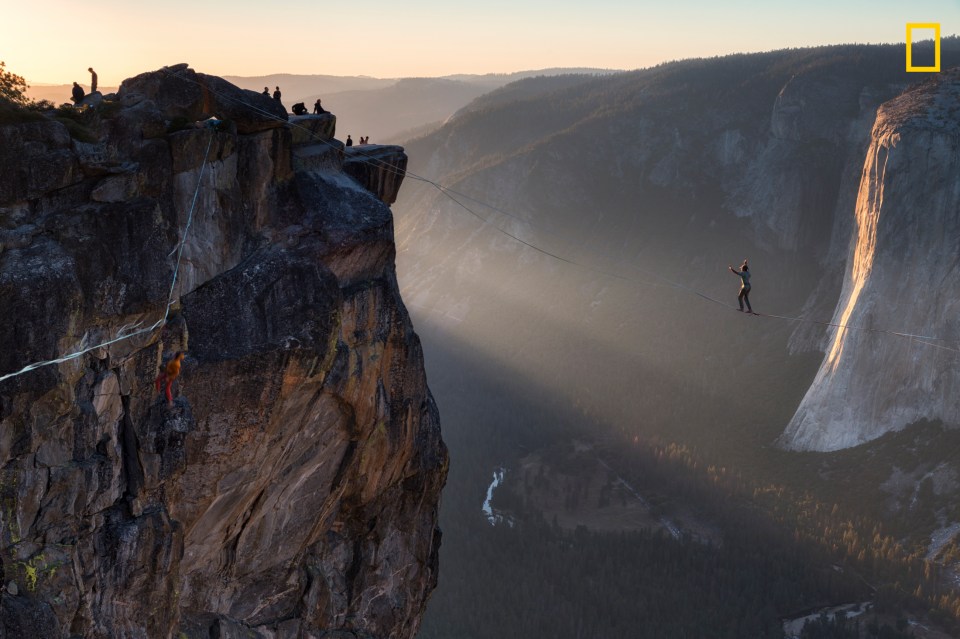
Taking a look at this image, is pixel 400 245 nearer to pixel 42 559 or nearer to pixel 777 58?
pixel 777 58

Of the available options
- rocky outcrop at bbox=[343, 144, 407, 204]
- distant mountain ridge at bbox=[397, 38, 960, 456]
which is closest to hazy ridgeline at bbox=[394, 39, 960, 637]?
distant mountain ridge at bbox=[397, 38, 960, 456]

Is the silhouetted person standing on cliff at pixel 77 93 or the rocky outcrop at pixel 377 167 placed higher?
the silhouetted person standing on cliff at pixel 77 93

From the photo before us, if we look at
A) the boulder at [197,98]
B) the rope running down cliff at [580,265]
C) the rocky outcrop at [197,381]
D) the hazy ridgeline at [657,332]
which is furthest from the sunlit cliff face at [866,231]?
the boulder at [197,98]

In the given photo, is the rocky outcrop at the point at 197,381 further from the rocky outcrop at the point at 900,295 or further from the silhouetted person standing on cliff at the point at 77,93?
the rocky outcrop at the point at 900,295

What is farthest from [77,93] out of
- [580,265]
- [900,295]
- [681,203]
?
[681,203]

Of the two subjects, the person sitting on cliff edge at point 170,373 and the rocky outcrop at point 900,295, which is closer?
the person sitting on cliff edge at point 170,373

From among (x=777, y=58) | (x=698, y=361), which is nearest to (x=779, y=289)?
(x=698, y=361)
